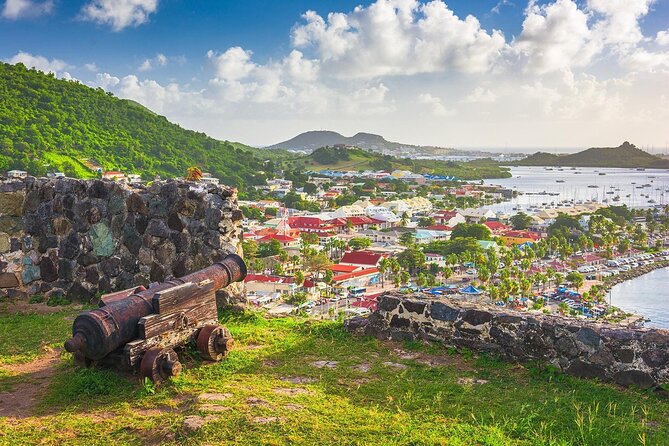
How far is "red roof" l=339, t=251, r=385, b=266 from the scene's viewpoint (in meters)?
52.0

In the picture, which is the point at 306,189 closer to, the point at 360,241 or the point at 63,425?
the point at 360,241

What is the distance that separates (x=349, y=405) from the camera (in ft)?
11.9

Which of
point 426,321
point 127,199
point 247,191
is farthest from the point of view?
point 247,191

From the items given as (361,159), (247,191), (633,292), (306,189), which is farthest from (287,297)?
(361,159)

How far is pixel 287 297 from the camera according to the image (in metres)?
39.6

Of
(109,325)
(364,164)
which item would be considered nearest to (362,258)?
(109,325)

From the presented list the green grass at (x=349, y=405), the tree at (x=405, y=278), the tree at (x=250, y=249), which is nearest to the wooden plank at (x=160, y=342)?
the green grass at (x=349, y=405)

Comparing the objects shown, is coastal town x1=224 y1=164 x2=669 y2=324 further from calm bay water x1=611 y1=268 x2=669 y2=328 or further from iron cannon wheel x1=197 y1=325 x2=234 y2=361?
iron cannon wheel x1=197 y1=325 x2=234 y2=361

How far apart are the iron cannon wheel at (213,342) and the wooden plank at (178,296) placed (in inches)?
9.8

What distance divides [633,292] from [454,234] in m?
21.1

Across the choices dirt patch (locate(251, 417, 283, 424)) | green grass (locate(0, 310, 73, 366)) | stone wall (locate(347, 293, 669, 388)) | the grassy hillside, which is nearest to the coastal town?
green grass (locate(0, 310, 73, 366))

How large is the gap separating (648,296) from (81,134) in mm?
62180

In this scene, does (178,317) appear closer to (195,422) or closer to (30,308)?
(195,422)

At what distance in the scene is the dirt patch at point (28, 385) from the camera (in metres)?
3.73
